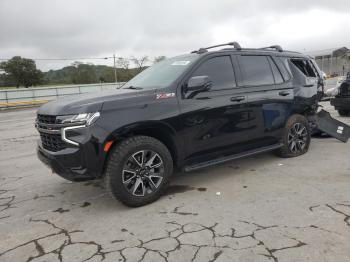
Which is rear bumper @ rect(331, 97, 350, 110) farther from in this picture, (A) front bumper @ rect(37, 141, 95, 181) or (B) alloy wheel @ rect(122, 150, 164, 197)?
(A) front bumper @ rect(37, 141, 95, 181)

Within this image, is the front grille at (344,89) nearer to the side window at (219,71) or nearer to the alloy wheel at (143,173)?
the side window at (219,71)

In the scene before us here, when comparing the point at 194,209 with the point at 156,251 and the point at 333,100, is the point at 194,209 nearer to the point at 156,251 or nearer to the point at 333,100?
the point at 156,251

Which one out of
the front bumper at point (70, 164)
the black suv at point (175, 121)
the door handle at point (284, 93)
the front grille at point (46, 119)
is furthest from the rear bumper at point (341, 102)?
the front grille at point (46, 119)

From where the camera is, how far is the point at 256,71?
543cm

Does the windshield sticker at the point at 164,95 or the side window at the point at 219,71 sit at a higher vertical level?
the side window at the point at 219,71

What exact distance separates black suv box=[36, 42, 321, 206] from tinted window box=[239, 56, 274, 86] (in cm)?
2

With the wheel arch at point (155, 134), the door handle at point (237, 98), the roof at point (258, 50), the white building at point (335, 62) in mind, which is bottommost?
the wheel arch at point (155, 134)

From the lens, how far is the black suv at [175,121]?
12.7 feet

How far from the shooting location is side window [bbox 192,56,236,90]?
479 centimetres

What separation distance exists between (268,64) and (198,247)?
361cm

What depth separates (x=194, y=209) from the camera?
4.02m

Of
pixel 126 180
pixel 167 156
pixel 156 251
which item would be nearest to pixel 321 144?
pixel 167 156

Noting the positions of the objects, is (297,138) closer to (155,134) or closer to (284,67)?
(284,67)

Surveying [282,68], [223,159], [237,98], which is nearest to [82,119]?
[223,159]
